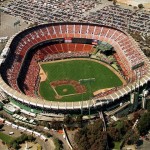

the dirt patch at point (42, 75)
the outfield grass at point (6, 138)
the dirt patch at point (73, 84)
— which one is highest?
the dirt patch at point (73, 84)

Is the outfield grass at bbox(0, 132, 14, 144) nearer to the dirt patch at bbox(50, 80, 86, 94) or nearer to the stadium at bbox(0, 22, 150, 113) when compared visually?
the stadium at bbox(0, 22, 150, 113)

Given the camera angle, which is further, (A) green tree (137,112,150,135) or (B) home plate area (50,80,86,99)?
(B) home plate area (50,80,86,99)

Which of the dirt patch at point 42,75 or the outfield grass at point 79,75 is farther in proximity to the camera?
the dirt patch at point 42,75

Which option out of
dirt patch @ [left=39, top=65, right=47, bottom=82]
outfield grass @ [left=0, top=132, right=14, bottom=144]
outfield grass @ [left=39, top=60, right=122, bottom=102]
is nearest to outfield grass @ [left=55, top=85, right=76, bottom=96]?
outfield grass @ [left=39, top=60, right=122, bottom=102]

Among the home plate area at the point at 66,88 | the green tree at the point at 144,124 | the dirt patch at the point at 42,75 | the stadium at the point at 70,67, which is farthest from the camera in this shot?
the dirt patch at the point at 42,75

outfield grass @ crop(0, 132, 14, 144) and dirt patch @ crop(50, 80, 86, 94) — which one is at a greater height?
dirt patch @ crop(50, 80, 86, 94)

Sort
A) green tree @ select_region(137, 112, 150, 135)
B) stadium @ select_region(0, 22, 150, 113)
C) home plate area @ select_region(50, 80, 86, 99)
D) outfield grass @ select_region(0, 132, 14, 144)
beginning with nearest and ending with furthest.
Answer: outfield grass @ select_region(0, 132, 14, 144), green tree @ select_region(137, 112, 150, 135), stadium @ select_region(0, 22, 150, 113), home plate area @ select_region(50, 80, 86, 99)

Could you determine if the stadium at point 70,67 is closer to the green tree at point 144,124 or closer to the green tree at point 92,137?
the green tree at point 92,137

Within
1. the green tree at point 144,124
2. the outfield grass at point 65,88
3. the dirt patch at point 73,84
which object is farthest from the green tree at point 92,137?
the dirt patch at point 73,84
